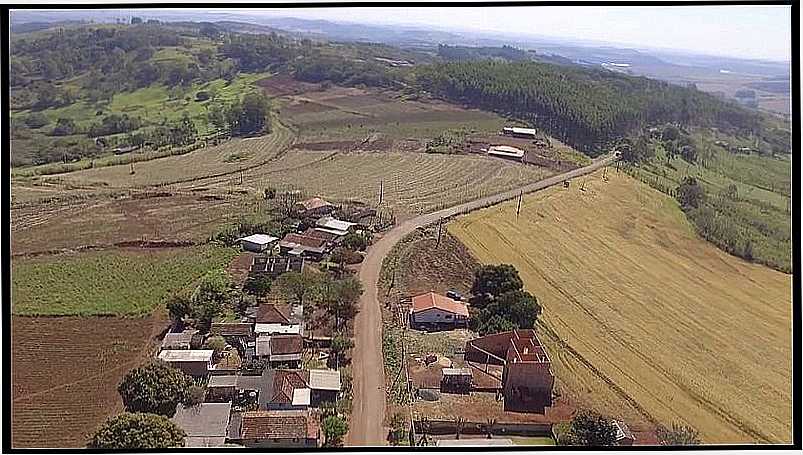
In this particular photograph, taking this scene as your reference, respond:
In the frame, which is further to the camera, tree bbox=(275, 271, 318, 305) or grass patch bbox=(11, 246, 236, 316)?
tree bbox=(275, 271, 318, 305)

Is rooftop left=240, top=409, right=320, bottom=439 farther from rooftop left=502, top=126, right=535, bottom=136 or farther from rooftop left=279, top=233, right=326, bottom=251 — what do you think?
rooftop left=502, top=126, right=535, bottom=136

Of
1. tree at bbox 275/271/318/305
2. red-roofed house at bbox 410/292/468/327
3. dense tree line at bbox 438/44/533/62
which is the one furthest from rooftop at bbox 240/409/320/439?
dense tree line at bbox 438/44/533/62

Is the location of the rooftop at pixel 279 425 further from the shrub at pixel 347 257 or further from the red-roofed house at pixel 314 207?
the red-roofed house at pixel 314 207

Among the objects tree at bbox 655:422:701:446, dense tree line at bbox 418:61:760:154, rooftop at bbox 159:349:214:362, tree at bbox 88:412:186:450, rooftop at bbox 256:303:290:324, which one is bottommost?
tree at bbox 88:412:186:450

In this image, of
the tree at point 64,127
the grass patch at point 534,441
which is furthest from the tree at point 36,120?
the grass patch at point 534,441

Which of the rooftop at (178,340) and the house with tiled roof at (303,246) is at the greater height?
the house with tiled roof at (303,246)

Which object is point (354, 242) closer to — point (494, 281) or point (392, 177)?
point (392, 177)

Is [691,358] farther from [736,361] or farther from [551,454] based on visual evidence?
[551,454]
